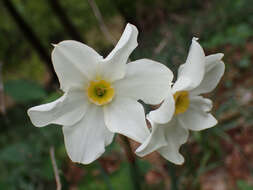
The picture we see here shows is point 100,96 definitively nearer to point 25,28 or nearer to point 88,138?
point 88,138

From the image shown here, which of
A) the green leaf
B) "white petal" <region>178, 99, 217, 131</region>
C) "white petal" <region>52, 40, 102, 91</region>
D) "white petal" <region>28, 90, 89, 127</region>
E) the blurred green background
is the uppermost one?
"white petal" <region>52, 40, 102, 91</region>

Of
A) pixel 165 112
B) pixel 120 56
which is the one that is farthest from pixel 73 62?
pixel 165 112

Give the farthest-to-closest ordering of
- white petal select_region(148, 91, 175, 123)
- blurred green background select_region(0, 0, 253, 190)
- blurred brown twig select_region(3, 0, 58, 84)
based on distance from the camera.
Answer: blurred brown twig select_region(3, 0, 58, 84)
blurred green background select_region(0, 0, 253, 190)
white petal select_region(148, 91, 175, 123)

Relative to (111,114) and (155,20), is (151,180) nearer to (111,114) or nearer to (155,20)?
(111,114)

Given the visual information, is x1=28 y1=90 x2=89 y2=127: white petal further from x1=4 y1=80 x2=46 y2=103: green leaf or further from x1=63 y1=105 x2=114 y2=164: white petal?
x1=4 y1=80 x2=46 y2=103: green leaf

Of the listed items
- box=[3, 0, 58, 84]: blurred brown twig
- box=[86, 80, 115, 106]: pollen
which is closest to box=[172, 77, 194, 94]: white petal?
box=[86, 80, 115, 106]: pollen

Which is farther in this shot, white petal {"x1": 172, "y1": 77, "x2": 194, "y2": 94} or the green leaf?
the green leaf

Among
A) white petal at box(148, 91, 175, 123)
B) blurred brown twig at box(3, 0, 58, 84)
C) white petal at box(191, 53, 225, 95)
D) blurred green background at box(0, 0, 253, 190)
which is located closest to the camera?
white petal at box(148, 91, 175, 123)

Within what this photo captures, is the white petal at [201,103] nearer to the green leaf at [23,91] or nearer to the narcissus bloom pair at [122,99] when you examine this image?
the narcissus bloom pair at [122,99]
